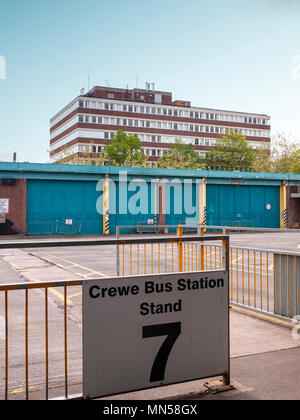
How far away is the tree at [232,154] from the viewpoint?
87.4 m

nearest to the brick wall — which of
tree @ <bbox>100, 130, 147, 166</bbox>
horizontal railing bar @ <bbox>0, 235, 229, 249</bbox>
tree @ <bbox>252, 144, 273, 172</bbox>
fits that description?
horizontal railing bar @ <bbox>0, 235, 229, 249</bbox>

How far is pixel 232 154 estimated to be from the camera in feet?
288

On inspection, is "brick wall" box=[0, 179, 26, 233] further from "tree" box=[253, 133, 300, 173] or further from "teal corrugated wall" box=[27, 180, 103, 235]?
"tree" box=[253, 133, 300, 173]

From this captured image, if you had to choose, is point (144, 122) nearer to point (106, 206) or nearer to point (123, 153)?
point (123, 153)

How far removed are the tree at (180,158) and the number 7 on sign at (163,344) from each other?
220 ft

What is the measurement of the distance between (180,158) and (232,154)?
17.6 metres

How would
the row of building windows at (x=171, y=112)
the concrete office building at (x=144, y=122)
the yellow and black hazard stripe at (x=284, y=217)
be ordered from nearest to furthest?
the yellow and black hazard stripe at (x=284, y=217) < the concrete office building at (x=144, y=122) < the row of building windows at (x=171, y=112)

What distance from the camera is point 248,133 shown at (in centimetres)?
10738

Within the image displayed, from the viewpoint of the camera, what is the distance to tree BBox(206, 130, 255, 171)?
3440 inches

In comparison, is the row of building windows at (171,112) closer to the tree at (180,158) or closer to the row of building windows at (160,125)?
the row of building windows at (160,125)

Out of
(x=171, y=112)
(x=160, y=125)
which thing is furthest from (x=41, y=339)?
(x=171, y=112)

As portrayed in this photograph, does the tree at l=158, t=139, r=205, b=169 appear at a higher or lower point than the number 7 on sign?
higher

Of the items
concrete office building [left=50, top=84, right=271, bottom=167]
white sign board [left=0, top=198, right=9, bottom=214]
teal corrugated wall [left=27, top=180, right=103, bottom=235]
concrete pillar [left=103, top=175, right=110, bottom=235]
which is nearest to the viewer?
white sign board [left=0, top=198, right=9, bottom=214]

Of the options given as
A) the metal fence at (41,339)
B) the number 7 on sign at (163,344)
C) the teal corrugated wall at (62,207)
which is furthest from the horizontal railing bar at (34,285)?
the teal corrugated wall at (62,207)
